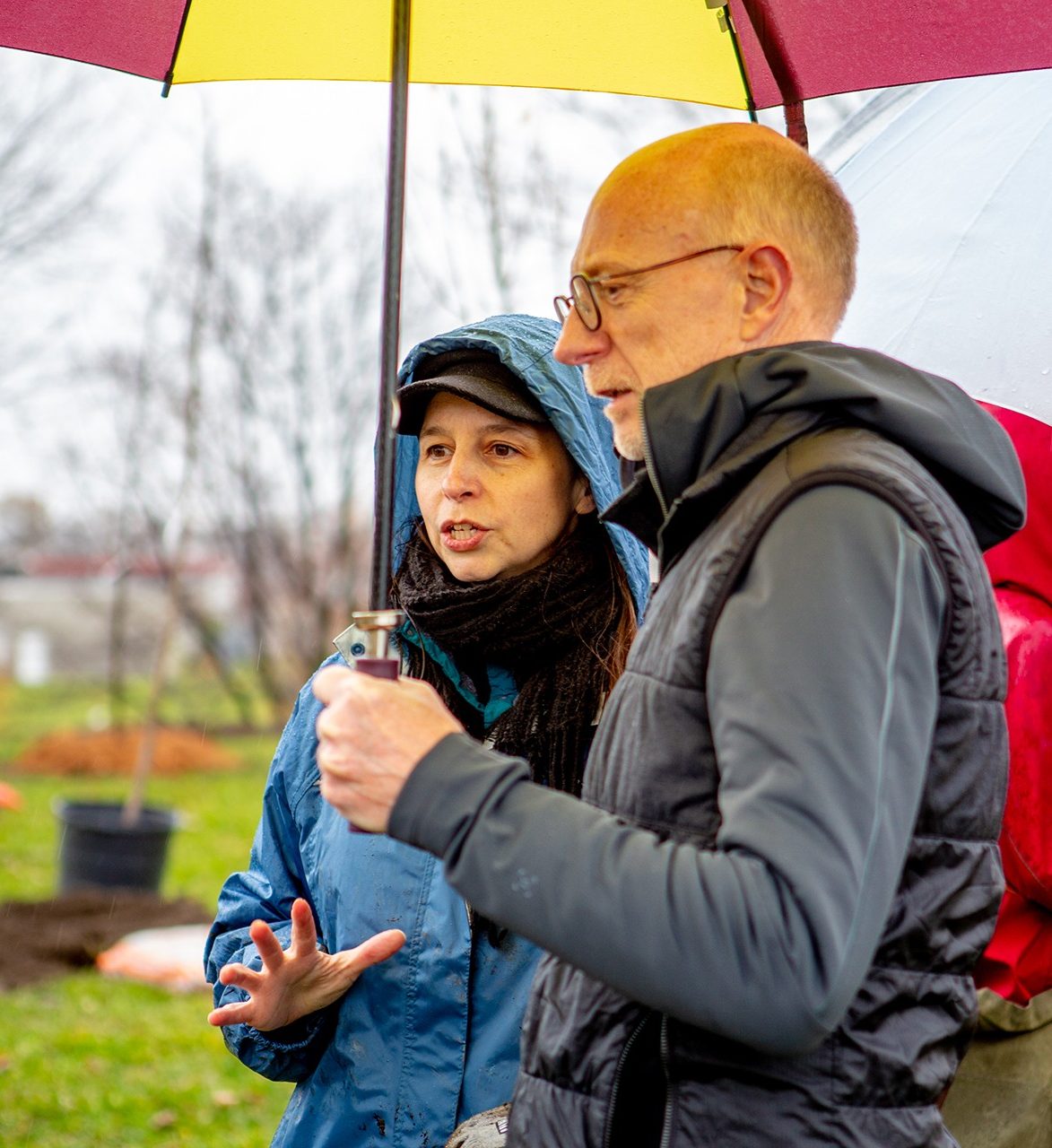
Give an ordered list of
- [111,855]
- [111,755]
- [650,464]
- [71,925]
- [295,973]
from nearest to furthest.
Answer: [650,464], [295,973], [71,925], [111,855], [111,755]

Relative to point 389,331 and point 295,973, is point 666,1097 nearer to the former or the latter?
point 295,973

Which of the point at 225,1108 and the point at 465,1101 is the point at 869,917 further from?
the point at 225,1108

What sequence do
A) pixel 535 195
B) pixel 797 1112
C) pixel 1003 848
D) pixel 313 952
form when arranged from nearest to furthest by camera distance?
pixel 797 1112
pixel 313 952
pixel 1003 848
pixel 535 195

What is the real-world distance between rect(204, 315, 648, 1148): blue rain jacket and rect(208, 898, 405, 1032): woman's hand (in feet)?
0.20

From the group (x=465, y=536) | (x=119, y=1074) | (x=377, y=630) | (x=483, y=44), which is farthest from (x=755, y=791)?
(x=119, y=1074)

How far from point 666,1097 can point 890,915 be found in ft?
0.96

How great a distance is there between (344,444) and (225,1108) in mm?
8159

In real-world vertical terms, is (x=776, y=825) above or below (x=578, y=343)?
below

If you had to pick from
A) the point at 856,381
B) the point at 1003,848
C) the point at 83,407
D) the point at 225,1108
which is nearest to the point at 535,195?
the point at 225,1108

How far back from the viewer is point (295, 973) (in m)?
2.14

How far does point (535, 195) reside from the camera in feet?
24.0

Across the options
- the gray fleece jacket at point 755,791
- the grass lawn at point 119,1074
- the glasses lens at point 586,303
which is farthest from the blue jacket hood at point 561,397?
the grass lawn at point 119,1074

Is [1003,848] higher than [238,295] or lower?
lower

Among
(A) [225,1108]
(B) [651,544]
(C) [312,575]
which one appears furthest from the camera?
(C) [312,575]
